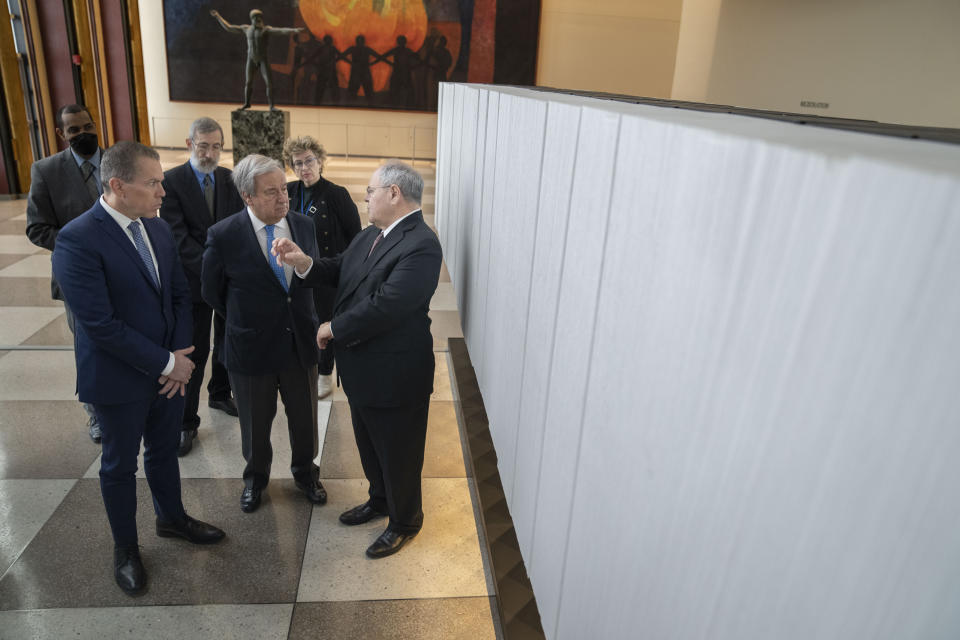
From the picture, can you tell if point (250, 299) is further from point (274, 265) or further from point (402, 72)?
point (402, 72)

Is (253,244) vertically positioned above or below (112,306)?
above

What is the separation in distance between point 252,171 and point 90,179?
5.04ft

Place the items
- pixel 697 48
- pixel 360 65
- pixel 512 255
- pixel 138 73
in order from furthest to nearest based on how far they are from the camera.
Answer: pixel 360 65, pixel 138 73, pixel 697 48, pixel 512 255

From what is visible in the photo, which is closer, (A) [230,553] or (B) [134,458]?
(B) [134,458]

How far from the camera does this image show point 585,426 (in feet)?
4.78

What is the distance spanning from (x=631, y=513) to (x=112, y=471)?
245cm

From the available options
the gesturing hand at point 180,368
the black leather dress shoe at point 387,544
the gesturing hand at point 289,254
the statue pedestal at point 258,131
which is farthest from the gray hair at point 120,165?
the statue pedestal at point 258,131

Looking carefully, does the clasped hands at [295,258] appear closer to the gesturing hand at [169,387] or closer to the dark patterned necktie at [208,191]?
the gesturing hand at [169,387]

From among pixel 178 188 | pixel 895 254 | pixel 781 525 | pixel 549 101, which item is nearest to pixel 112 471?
pixel 178 188

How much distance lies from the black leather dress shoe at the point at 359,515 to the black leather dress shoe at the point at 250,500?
482mm

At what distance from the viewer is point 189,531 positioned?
3076 millimetres

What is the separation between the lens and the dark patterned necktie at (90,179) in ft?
12.2

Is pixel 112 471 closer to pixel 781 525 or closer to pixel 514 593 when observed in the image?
pixel 514 593

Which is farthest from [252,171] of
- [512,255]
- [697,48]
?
[697,48]
